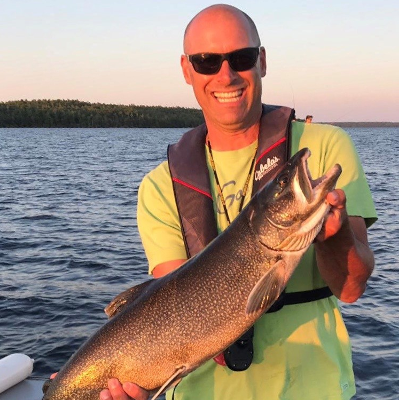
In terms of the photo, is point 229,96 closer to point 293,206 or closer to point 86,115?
point 293,206

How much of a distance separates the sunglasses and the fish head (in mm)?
842

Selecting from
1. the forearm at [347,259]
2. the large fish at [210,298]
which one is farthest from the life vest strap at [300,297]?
the large fish at [210,298]

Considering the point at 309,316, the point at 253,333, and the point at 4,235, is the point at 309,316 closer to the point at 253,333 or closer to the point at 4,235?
the point at 253,333

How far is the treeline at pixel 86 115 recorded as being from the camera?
362 feet

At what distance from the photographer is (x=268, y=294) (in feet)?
10.1

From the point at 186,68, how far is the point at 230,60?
0.45 m

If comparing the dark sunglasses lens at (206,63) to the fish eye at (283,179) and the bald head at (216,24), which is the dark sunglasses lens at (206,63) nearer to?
the bald head at (216,24)

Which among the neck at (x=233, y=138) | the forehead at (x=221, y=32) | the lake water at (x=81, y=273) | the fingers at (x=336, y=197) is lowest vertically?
the lake water at (x=81, y=273)

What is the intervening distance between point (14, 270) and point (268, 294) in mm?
11948

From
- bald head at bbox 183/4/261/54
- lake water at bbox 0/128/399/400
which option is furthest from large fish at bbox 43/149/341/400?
lake water at bbox 0/128/399/400

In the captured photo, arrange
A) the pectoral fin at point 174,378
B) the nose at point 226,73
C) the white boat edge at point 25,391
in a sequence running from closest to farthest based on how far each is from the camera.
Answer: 1. the pectoral fin at point 174,378
2. the nose at point 226,73
3. the white boat edge at point 25,391

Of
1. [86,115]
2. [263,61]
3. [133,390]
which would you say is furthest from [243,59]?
[86,115]

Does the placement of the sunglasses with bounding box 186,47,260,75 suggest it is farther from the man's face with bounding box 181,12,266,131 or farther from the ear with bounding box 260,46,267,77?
the ear with bounding box 260,46,267,77

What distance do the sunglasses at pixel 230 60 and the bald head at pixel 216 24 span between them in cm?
5
